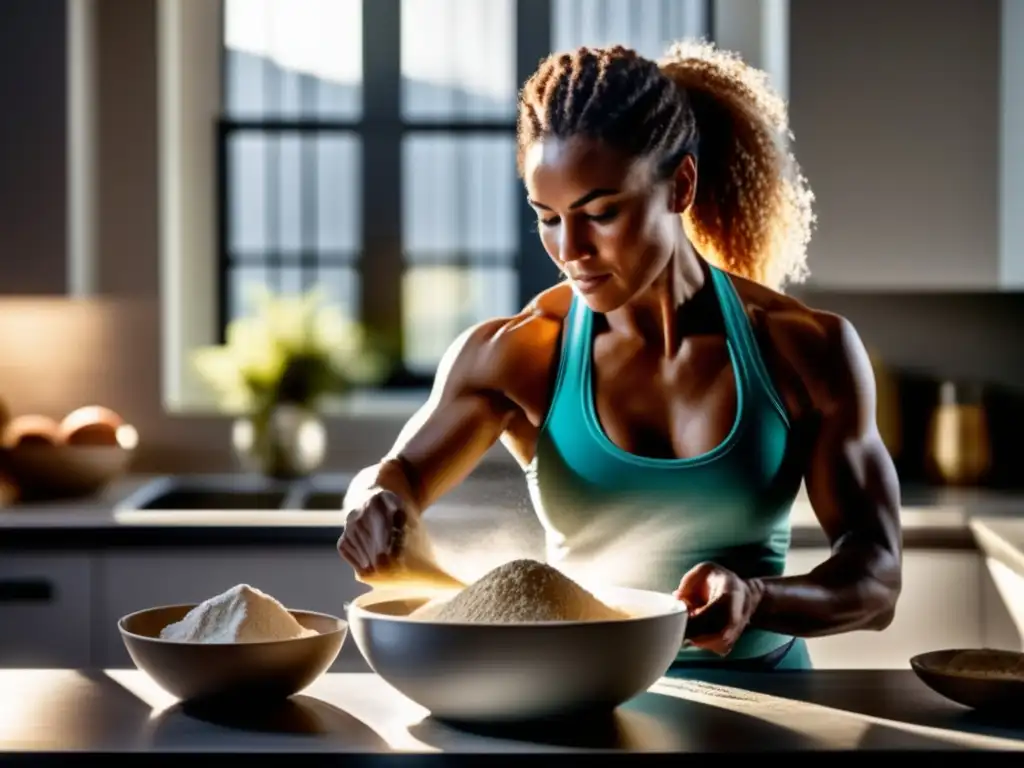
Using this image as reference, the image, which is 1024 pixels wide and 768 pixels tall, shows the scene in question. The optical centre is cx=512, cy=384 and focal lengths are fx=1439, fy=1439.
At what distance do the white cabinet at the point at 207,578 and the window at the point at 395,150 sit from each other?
987mm

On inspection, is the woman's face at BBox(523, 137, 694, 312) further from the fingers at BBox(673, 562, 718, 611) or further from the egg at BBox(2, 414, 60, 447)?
the egg at BBox(2, 414, 60, 447)

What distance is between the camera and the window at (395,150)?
357 cm

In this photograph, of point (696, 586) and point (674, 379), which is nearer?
point (696, 586)

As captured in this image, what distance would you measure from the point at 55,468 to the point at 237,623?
5.79 feet

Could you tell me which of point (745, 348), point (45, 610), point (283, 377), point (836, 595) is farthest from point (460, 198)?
point (836, 595)

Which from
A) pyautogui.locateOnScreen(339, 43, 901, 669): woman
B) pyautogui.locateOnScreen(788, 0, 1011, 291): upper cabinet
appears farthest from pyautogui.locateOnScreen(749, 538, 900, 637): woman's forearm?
pyautogui.locateOnScreen(788, 0, 1011, 291): upper cabinet

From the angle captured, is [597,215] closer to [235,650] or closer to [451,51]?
[235,650]

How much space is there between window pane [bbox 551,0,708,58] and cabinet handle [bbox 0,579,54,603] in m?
1.81

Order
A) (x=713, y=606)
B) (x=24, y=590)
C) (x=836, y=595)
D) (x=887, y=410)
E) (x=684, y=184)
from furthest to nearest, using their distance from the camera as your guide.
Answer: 1. (x=887, y=410)
2. (x=24, y=590)
3. (x=684, y=184)
4. (x=836, y=595)
5. (x=713, y=606)

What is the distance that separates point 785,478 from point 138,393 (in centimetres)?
212

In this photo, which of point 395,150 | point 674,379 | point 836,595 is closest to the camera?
point 836,595

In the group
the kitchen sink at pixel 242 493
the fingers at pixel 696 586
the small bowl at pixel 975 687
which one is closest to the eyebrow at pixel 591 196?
the fingers at pixel 696 586

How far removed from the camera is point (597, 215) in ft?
4.71

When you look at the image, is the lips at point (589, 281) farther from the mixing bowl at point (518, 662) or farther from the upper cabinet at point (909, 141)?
the upper cabinet at point (909, 141)
